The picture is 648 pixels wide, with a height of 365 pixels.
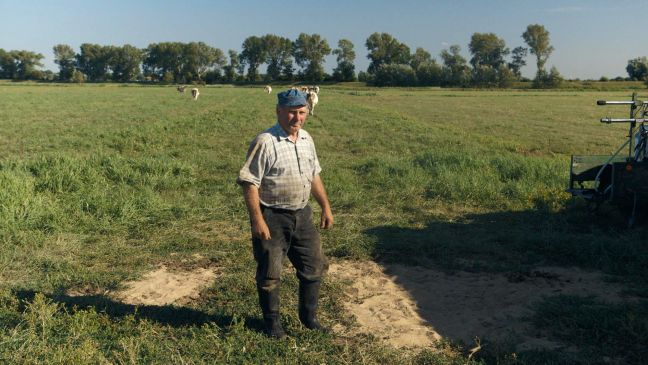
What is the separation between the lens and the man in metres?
3.54

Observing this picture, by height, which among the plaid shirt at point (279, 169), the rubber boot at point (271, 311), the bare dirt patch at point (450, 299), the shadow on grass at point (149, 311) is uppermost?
the plaid shirt at point (279, 169)

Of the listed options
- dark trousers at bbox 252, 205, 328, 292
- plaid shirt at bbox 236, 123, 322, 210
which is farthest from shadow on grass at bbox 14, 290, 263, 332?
plaid shirt at bbox 236, 123, 322, 210

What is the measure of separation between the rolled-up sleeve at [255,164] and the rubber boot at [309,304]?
0.88m

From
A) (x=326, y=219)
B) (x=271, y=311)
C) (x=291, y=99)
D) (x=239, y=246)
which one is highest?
(x=291, y=99)

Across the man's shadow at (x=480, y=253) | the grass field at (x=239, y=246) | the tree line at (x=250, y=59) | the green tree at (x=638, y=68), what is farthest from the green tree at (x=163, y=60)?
the man's shadow at (x=480, y=253)

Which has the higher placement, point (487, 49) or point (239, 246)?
point (487, 49)

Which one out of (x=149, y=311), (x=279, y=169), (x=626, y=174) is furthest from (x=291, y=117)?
(x=626, y=174)

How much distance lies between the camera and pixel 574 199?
313 inches

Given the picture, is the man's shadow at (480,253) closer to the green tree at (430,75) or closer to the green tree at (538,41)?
the green tree at (430,75)

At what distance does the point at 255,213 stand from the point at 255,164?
337 millimetres

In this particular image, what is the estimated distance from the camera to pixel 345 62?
112 metres

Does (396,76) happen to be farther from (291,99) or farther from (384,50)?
(291,99)

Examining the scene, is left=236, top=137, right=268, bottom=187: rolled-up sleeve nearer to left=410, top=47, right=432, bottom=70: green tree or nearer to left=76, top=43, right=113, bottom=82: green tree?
left=410, top=47, right=432, bottom=70: green tree

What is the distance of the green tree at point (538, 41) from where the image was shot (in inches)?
4368
